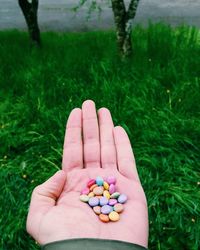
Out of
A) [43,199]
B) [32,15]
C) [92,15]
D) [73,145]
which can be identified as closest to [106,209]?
[43,199]

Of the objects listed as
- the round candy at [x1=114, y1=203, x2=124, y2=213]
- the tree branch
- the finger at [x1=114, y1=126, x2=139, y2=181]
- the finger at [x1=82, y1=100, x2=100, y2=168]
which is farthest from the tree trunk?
the round candy at [x1=114, y1=203, x2=124, y2=213]

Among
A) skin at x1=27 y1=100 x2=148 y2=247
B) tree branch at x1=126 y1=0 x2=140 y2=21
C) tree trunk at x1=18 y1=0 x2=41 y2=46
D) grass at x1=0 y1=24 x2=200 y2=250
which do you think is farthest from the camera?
tree trunk at x1=18 y1=0 x2=41 y2=46

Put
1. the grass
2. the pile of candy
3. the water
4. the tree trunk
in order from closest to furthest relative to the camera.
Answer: the pile of candy
the grass
the tree trunk
the water

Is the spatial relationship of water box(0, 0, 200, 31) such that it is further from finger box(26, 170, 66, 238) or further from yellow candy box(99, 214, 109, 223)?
yellow candy box(99, 214, 109, 223)

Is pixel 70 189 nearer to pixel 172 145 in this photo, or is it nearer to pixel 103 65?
pixel 172 145

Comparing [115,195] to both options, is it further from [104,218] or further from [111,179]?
[104,218]

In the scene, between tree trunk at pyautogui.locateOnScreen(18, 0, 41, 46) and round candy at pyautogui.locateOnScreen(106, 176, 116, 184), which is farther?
tree trunk at pyautogui.locateOnScreen(18, 0, 41, 46)

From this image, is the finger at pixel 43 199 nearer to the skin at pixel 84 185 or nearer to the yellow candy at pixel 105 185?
the skin at pixel 84 185
